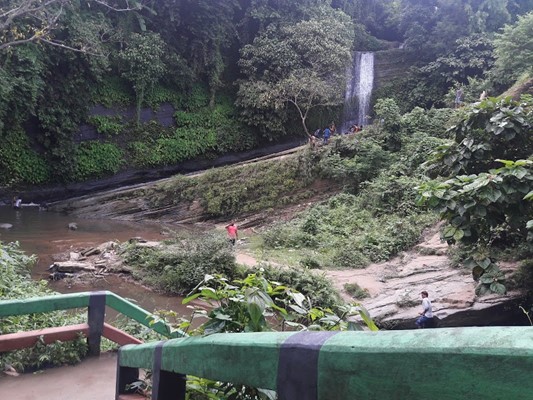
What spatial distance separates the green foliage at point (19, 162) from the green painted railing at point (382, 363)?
74.2ft

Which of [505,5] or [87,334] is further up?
[505,5]

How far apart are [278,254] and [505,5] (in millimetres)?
25276

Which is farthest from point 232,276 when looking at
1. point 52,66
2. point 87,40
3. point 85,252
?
point 52,66

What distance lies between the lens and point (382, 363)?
3.09ft

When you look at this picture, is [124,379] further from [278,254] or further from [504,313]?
[278,254]

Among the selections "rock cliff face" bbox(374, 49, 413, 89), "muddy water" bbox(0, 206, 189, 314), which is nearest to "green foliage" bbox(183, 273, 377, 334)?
"muddy water" bbox(0, 206, 189, 314)

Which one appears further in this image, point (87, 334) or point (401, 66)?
point (401, 66)

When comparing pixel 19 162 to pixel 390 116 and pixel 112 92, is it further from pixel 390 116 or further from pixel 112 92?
pixel 390 116

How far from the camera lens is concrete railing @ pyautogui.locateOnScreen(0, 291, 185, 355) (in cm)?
332

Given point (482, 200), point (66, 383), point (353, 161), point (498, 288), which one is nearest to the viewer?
point (66, 383)

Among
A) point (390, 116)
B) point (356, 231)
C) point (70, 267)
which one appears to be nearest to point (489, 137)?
point (356, 231)

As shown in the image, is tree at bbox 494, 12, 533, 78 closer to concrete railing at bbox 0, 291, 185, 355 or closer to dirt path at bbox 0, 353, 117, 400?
concrete railing at bbox 0, 291, 185, 355

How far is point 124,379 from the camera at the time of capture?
2264 mm

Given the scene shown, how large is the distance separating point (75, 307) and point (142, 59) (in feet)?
68.9
